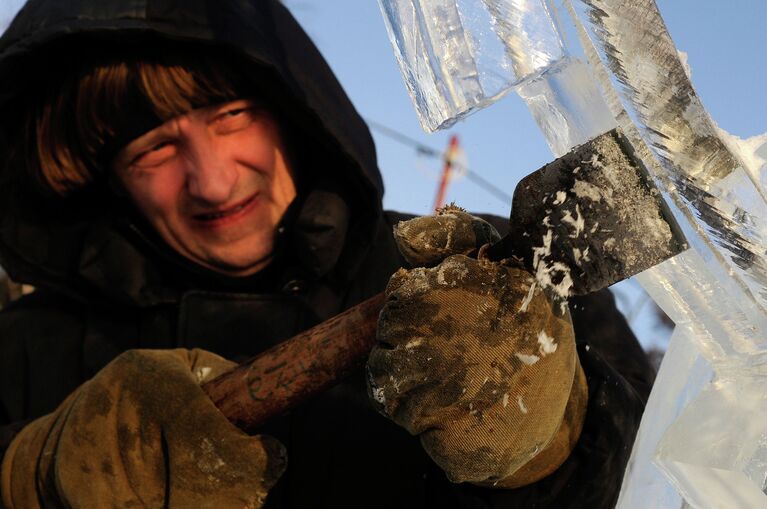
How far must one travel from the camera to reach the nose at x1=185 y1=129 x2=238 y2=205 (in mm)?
2494

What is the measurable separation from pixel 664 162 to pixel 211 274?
5.43ft

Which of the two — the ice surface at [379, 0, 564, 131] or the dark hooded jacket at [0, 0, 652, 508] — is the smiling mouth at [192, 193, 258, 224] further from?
the ice surface at [379, 0, 564, 131]

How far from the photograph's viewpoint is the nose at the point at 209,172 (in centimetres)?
249

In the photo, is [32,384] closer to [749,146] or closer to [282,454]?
[282,454]

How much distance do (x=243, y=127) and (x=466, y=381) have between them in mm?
1433

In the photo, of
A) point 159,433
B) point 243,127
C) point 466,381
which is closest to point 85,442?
point 159,433

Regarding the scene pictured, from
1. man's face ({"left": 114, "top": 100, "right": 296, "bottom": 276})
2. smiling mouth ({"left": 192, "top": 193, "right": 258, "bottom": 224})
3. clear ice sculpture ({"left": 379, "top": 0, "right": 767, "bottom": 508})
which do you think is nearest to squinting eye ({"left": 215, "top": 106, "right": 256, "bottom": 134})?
man's face ({"left": 114, "top": 100, "right": 296, "bottom": 276})

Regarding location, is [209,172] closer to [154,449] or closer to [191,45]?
[191,45]

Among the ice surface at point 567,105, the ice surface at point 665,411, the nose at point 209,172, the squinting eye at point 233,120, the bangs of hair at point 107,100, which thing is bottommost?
the ice surface at point 665,411

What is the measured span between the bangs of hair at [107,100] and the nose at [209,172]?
115 millimetres

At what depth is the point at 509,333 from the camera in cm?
140

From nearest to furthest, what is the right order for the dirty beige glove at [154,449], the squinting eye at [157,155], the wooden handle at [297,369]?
the wooden handle at [297,369] < the dirty beige glove at [154,449] < the squinting eye at [157,155]

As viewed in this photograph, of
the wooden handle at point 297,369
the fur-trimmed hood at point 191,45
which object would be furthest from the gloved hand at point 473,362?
the fur-trimmed hood at point 191,45

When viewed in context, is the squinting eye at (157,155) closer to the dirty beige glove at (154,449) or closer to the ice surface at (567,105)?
the dirty beige glove at (154,449)
